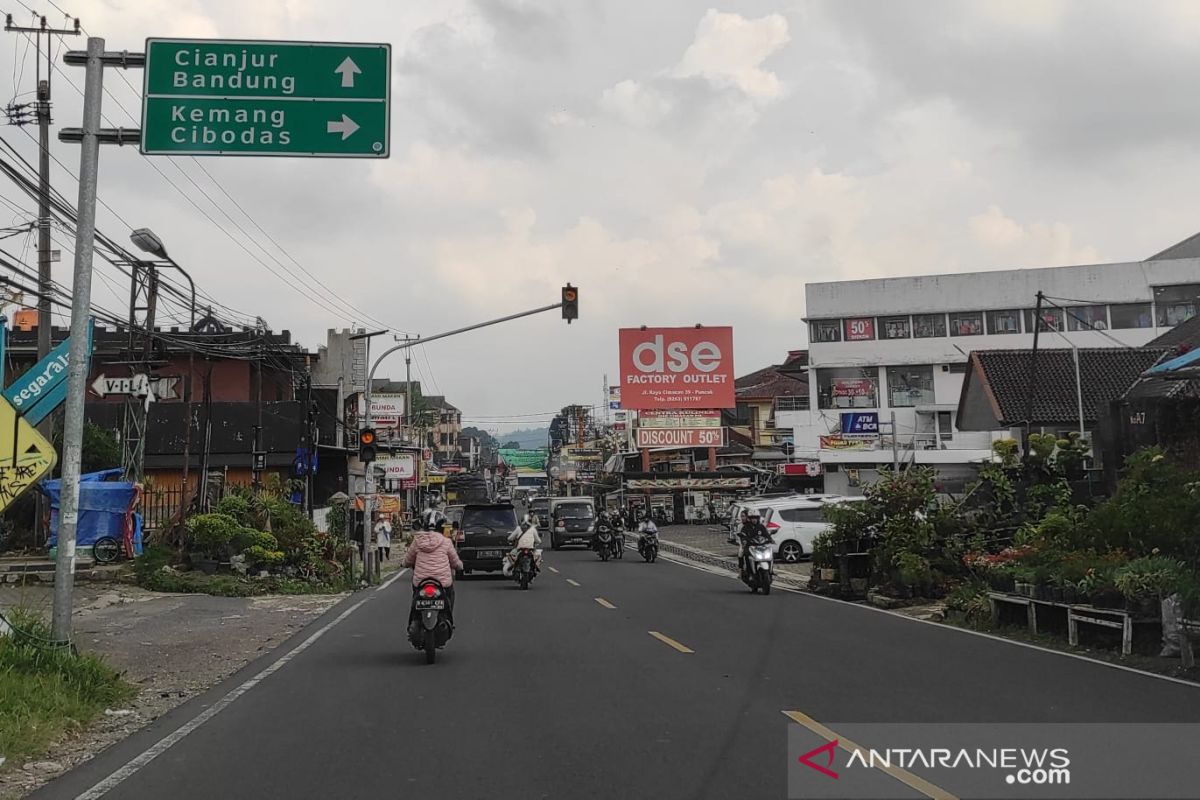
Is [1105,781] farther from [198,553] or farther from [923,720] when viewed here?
[198,553]

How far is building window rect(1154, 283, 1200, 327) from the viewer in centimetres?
6209

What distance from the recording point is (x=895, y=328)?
2539 inches

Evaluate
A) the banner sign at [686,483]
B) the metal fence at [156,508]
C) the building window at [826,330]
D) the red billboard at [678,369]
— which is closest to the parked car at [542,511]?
the banner sign at [686,483]

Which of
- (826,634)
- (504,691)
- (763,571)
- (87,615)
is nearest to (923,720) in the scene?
(504,691)

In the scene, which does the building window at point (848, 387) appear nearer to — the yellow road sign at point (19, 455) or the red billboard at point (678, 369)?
the red billboard at point (678, 369)

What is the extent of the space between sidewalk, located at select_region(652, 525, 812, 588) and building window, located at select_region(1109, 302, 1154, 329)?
28.1m

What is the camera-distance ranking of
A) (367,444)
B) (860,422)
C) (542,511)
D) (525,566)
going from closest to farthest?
1. (525,566)
2. (367,444)
3. (860,422)
4. (542,511)

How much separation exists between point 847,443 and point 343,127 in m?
50.8

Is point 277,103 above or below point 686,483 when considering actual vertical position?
above

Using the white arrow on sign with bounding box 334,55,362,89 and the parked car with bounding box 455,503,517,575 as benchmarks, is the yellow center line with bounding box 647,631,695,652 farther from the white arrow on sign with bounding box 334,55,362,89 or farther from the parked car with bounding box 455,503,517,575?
the parked car with bounding box 455,503,517,575

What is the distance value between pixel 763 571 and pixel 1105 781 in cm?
1468

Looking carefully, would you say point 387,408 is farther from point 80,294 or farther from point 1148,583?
point 1148,583

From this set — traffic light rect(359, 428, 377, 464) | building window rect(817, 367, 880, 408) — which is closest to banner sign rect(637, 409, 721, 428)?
building window rect(817, 367, 880, 408)

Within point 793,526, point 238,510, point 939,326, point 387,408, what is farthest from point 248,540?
point 939,326
